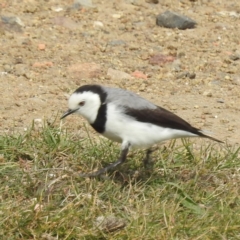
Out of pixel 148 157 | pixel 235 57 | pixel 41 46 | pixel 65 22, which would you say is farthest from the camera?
pixel 65 22

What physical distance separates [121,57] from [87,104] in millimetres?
2732

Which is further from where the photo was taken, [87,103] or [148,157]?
[148,157]

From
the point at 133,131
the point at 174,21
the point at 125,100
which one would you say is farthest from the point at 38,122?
the point at 174,21

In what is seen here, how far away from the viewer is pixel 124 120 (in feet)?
19.6

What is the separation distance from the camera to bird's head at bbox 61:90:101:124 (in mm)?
6047

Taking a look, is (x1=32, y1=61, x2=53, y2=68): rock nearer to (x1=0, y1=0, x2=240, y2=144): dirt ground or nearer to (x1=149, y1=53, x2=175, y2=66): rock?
(x1=0, y1=0, x2=240, y2=144): dirt ground

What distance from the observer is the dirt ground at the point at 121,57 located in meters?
7.69

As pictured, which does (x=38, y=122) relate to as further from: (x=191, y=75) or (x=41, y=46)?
(x=191, y=75)

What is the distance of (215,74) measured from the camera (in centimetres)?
859

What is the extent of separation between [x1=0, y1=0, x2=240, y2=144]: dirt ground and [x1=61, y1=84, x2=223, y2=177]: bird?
1.11m

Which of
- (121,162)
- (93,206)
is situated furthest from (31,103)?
(93,206)

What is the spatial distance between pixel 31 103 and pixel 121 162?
1.71 metres

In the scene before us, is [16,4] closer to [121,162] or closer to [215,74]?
[215,74]

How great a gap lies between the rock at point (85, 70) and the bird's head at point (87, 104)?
85.1 inches
